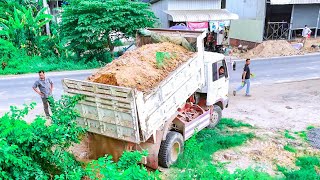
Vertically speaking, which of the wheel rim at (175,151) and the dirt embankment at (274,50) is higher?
the dirt embankment at (274,50)

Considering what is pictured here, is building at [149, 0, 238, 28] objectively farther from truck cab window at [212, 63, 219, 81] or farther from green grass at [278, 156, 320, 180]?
green grass at [278, 156, 320, 180]

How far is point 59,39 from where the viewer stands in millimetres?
20781

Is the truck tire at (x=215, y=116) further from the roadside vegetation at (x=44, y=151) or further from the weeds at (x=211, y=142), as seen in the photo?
the roadside vegetation at (x=44, y=151)

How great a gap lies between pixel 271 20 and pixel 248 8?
257 centimetres

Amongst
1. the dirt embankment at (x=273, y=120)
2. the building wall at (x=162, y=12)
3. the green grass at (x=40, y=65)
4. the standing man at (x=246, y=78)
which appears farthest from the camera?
the building wall at (x=162, y=12)

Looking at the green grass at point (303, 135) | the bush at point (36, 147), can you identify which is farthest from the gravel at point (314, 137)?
the bush at point (36, 147)

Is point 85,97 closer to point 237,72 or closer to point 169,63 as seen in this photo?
point 169,63

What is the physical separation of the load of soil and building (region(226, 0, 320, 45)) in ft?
57.7

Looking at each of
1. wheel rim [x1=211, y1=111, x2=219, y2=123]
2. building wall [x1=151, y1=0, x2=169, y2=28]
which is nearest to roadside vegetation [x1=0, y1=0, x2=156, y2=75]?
building wall [x1=151, y1=0, x2=169, y2=28]

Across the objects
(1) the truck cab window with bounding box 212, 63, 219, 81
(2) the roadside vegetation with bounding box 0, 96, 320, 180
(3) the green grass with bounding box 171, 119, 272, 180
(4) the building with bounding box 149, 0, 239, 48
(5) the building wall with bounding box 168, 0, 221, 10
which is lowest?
(3) the green grass with bounding box 171, 119, 272, 180

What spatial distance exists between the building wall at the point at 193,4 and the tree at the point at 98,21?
435 centimetres

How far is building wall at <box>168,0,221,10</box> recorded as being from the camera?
23517mm

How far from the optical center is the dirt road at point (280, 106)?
35.0 feet

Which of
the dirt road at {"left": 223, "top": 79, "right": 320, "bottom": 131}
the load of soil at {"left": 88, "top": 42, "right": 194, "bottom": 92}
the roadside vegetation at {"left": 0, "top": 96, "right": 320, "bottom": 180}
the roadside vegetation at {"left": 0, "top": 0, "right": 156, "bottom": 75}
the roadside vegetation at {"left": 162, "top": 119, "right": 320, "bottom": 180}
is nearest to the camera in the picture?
the roadside vegetation at {"left": 0, "top": 96, "right": 320, "bottom": 180}
